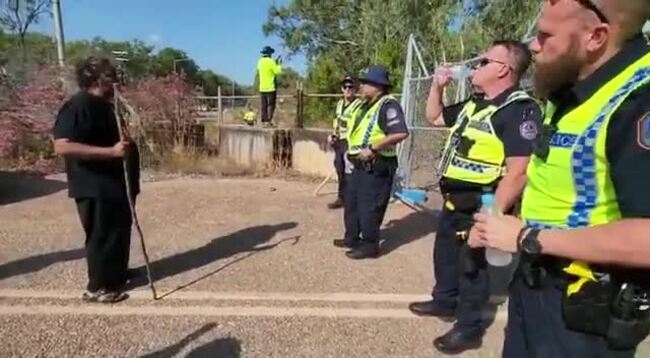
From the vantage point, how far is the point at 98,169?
4.05 m

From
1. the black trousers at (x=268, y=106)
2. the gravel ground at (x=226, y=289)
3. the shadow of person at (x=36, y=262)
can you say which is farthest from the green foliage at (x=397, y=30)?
the shadow of person at (x=36, y=262)

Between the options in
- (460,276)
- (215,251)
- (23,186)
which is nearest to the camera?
(460,276)

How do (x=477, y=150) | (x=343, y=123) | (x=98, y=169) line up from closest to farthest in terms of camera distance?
1. (x=477, y=150)
2. (x=98, y=169)
3. (x=343, y=123)

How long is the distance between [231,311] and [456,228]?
1.72 m

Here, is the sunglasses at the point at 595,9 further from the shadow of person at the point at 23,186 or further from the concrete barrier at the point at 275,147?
the concrete barrier at the point at 275,147

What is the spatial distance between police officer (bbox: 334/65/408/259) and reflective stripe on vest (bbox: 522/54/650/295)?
335cm

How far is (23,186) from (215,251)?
184 inches

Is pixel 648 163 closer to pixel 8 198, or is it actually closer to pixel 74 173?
pixel 74 173

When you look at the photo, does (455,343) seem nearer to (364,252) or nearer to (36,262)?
(364,252)

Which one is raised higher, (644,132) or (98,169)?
(644,132)

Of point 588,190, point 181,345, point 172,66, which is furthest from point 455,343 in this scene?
point 172,66

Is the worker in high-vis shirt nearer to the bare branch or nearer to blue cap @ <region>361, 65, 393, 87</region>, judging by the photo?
blue cap @ <region>361, 65, 393, 87</region>

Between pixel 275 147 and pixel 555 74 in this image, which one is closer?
pixel 555 74

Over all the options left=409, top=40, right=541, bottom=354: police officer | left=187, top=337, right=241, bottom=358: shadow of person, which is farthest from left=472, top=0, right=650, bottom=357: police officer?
left=187, top=337, right=241, bottom=358: shadow of person
